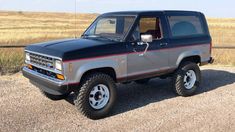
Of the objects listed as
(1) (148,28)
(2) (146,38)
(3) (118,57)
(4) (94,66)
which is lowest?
(4) (94,66)

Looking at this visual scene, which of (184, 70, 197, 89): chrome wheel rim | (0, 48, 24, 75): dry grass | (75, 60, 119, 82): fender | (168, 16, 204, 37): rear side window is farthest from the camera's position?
(0, 48, 24, 75): dry grass

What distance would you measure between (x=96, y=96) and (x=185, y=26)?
2.98 meters

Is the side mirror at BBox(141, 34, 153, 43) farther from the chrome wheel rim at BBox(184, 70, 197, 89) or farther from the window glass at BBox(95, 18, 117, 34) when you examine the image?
the chrome wheel rim at BBox(184, 70, 197, 89)

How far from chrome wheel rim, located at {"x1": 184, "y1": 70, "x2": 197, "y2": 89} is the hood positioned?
242 centimetres

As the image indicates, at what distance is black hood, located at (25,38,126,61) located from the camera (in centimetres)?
561

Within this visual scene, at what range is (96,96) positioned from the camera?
6160 millimetres

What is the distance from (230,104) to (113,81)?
2.66 m

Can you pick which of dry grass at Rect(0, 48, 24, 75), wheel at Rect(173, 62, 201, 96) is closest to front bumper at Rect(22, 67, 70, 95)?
wheel at Rect(173, 62, 201, 96)

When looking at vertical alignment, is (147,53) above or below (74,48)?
below

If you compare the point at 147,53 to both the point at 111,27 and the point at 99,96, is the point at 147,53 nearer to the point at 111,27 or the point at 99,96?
the point at 111,27

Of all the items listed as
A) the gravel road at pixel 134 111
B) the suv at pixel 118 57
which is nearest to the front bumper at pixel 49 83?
the suv at pixel 118 57

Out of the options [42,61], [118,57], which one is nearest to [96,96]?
[118,57]

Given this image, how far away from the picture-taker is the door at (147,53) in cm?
652

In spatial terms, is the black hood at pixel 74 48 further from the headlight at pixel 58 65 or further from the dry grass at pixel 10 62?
the dry grass at pixel 10 62
